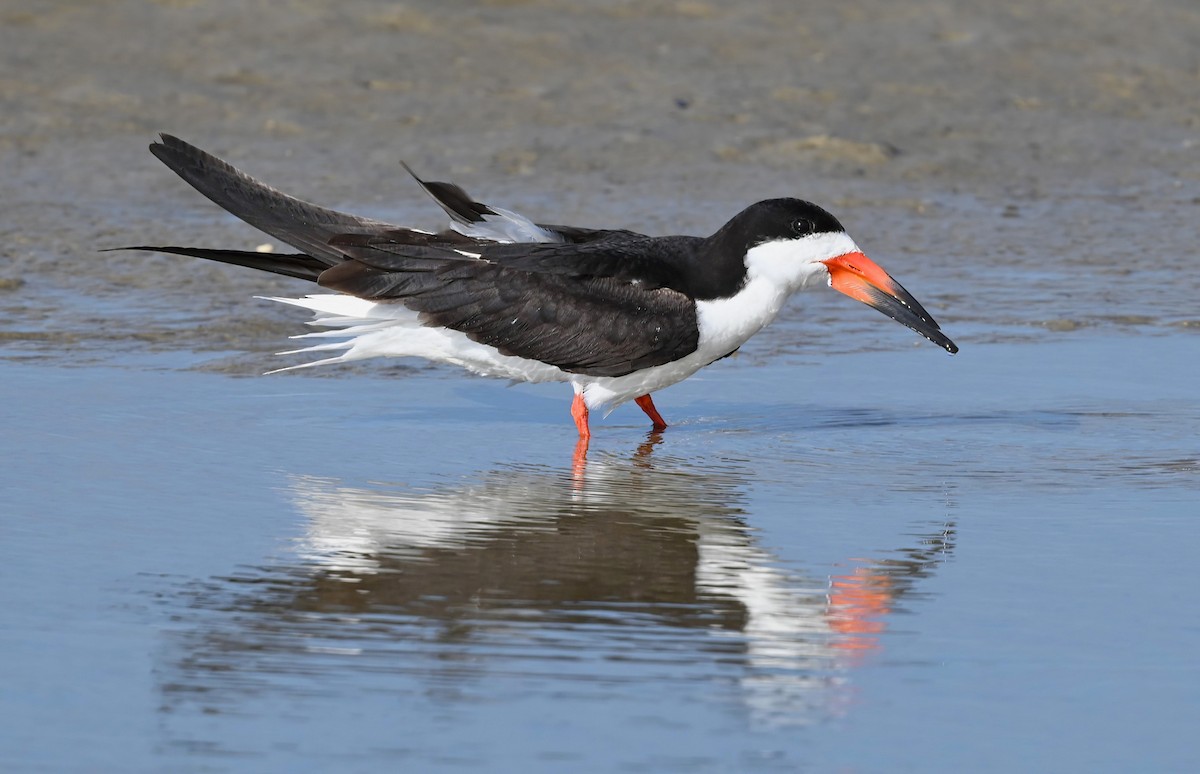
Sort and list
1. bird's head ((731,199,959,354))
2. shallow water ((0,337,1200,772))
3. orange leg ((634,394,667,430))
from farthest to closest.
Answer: orange leg ((634,394,667,430))
bird's head ((731,199,959,354))
shallow water ((0,337,1200,772))

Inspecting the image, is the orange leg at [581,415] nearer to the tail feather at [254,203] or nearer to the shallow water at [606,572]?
the shallow water at [606,572]

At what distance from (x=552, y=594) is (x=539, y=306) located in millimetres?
1829

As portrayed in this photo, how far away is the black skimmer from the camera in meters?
6.16

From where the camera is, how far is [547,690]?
151 inches

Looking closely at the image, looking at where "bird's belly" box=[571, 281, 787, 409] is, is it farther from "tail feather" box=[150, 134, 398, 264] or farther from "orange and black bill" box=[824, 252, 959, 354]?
"tail feather" box=[150, 134, 398, 264]

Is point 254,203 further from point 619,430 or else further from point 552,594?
point 552,594

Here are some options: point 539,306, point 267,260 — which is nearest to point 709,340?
point 539,306

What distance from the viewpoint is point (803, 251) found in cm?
615

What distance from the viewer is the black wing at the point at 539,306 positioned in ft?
20.2

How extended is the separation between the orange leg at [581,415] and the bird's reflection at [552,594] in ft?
1.69

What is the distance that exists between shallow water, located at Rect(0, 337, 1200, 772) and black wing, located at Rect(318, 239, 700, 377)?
33 cm

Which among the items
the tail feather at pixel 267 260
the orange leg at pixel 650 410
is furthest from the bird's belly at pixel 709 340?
the tail feather at pixel 267 260

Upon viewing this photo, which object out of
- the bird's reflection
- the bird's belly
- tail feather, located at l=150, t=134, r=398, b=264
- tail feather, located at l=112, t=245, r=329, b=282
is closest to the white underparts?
the bird's belly

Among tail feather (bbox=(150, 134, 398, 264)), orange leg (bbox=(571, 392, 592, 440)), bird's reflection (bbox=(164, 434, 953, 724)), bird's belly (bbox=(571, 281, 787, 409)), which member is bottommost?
bird's reflection (bbox=(164, 434, 953, 724))
